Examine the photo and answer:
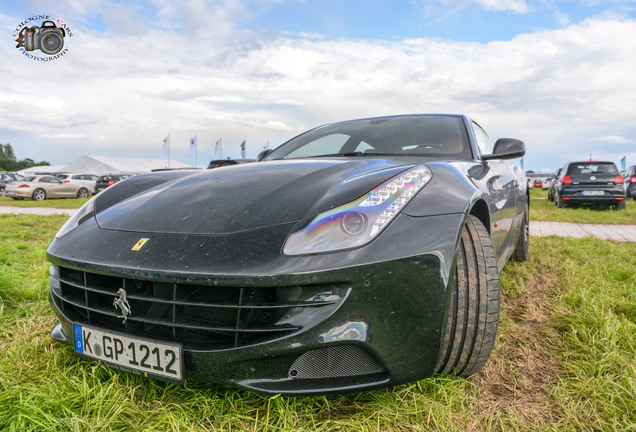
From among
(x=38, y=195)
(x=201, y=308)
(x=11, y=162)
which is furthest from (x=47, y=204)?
(x=11, y=162)

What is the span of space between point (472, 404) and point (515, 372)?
370 mm

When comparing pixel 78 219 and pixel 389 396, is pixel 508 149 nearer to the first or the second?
pixel 389 396

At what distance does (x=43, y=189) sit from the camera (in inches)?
661

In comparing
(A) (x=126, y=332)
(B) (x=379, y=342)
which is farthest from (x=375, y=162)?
(A) (x=126, y=332)

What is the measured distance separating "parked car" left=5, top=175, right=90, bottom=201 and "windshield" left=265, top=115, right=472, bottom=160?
17207 millimetres

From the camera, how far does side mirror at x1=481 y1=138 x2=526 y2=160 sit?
2.22 m

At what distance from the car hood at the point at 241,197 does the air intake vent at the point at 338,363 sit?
1.36 ft

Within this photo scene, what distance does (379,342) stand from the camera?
4.03 feet

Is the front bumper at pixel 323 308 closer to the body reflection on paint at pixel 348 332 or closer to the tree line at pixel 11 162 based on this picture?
the body reflection on paint at pixel 348 332

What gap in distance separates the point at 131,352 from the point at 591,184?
38.1ft

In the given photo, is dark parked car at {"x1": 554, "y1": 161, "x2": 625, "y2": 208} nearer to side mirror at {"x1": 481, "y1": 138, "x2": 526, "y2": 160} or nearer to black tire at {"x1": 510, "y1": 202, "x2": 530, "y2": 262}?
black tire at {"x1": 510, "y1": 202, "x2": 530, "y2": 262}

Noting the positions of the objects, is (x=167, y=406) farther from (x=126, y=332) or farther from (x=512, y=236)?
(x=512, y=236)

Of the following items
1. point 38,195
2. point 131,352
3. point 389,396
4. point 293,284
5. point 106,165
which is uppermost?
point 106,165

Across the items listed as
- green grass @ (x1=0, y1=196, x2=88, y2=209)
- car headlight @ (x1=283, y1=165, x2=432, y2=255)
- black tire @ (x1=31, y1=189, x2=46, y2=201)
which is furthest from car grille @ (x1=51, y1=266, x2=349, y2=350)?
black tire @ (x1=31, y1=189, x2=46, y2=201)
